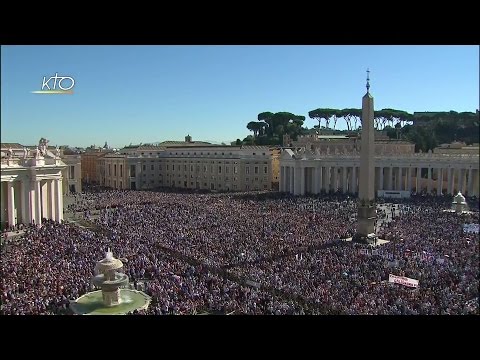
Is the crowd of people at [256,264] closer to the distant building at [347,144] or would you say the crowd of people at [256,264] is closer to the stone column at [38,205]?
the stone column at [38,205]

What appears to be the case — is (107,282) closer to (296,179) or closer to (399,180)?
(296,179)

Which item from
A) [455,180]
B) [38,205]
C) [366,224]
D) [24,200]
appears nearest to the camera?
[366,224]

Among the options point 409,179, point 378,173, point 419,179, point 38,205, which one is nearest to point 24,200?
point 38,205

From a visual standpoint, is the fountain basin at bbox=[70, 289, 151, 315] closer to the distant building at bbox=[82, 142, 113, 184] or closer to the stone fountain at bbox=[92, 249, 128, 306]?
the stone fountain at bbox=[92, 249, 128, 306]

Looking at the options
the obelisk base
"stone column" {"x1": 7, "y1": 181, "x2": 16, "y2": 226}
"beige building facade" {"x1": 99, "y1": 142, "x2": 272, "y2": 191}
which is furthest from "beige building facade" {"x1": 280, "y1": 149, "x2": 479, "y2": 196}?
"stone column" {"x1": 7, "y1": 181, "x2": 16, "y2": 226}

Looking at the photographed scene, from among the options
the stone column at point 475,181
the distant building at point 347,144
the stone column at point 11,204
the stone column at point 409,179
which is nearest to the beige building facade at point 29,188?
the stone column at point 11,204
